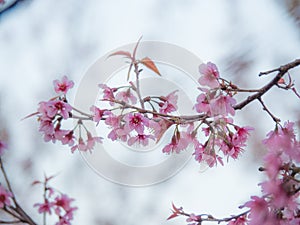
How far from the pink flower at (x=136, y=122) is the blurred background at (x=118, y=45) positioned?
0.32m

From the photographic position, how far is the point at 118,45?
3.72 ft

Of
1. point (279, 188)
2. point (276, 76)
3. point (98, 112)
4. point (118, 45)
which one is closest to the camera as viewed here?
point (279, 188)

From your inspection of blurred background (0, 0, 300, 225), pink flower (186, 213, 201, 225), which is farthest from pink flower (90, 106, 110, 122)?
blurred background (0, 0, 300, 225)

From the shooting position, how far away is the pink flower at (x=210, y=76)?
2.22 feet

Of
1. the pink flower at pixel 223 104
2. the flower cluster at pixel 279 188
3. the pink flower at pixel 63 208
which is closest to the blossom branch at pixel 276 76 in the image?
the pink flower at pixel 223 104

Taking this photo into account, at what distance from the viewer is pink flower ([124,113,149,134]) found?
71 cm

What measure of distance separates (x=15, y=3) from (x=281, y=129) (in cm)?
98

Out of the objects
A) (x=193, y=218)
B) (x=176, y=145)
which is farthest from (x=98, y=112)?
(x=193, y=218)

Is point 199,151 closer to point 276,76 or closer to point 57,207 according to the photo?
point 276,76

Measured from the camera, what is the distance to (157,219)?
1323 mm

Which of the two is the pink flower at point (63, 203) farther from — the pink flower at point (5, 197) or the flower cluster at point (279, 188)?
the flower cluster at point (279, 188)

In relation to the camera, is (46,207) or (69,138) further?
(46,207)

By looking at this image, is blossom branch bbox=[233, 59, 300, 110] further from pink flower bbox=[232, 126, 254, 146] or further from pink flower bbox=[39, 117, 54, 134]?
pink flower bbox=[39, 117, 54, 134]

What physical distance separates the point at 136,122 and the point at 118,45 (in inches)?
18.4
